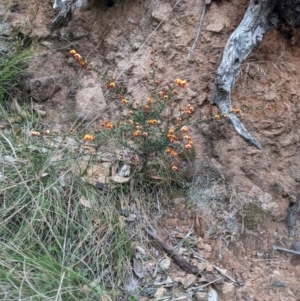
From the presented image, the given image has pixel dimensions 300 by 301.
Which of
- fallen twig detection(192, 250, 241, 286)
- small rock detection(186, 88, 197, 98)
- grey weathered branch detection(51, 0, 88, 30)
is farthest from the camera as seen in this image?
grey weathered branch detection(51, 0, 88, 30)

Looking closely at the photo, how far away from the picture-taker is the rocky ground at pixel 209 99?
242 centimetres

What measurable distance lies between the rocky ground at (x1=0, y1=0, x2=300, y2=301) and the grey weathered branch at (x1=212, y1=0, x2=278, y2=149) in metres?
0.13

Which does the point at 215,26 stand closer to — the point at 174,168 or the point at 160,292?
the point at 174,168

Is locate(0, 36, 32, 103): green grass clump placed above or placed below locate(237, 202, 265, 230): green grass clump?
above

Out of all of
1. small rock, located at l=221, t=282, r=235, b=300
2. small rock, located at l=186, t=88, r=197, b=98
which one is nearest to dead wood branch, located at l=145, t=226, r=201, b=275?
small rock, located at l=221, t=282, r=235, b=300

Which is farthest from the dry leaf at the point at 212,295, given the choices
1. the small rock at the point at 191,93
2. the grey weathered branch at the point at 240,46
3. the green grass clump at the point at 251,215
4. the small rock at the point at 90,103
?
the small rock at the point at 90,103

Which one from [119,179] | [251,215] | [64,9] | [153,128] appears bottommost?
[251,215]

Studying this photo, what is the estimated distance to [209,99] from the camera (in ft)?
8.93

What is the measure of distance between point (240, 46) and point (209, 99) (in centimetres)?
34

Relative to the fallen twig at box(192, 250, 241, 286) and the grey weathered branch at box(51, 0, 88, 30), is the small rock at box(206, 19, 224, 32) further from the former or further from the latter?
the fallen twig at box(192, 250, 241, 286)

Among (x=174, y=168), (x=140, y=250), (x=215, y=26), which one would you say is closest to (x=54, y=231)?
(x=140, y=250)

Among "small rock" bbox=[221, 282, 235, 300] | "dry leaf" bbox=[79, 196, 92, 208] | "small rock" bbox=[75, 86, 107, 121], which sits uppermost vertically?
"small rock" bbox=[75, 86, 107, 121]

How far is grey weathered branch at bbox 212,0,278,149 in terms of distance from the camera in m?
2.46

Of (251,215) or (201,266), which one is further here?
(251,215)
